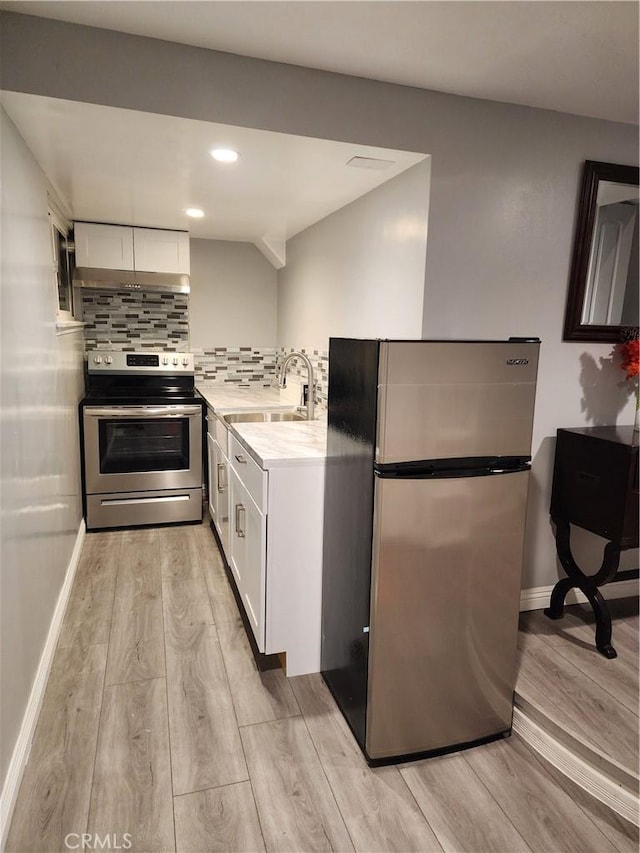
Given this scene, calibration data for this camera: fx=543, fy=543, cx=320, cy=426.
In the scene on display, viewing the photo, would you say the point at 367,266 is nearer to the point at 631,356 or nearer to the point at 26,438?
the point at 631,356

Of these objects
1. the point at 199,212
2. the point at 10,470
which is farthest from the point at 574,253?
the point at 10,470

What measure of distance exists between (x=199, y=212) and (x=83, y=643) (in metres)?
2.58

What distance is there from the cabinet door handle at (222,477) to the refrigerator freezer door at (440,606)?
161 cm

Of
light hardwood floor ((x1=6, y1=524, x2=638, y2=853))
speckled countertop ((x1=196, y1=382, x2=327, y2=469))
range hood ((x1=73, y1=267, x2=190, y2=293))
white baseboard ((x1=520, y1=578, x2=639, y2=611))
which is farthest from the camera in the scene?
range hood ((x1=73, y1=267, x2=190, y2=293))

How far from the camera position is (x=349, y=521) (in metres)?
1.90

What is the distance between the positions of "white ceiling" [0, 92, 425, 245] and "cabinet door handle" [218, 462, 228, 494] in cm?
153

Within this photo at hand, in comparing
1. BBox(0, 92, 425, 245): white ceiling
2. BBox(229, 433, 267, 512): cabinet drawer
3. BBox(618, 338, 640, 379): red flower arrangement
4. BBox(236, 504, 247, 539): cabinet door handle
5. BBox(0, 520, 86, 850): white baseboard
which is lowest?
BBox(0, 520, 86, 850): white baseboard

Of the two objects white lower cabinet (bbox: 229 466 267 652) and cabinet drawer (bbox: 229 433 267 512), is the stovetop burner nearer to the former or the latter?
cabinet drawer (bbox: 229 433 267 512)

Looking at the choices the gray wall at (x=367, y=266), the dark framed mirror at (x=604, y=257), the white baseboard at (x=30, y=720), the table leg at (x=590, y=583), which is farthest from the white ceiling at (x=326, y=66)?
the white baseboard at (x=30, y=720)

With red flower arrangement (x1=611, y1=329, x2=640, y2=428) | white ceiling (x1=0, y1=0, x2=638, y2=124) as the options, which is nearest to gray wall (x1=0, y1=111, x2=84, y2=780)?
white ceiling (x1=0, y1=0, x2=638, y2=124)

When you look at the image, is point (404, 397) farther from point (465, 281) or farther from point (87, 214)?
point (87, 214)

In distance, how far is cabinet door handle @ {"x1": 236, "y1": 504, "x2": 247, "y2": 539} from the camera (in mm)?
2554

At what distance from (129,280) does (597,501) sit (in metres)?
3.36

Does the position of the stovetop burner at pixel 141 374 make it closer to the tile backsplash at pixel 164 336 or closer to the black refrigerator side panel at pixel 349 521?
the tile backsplash at pixel 164 336
